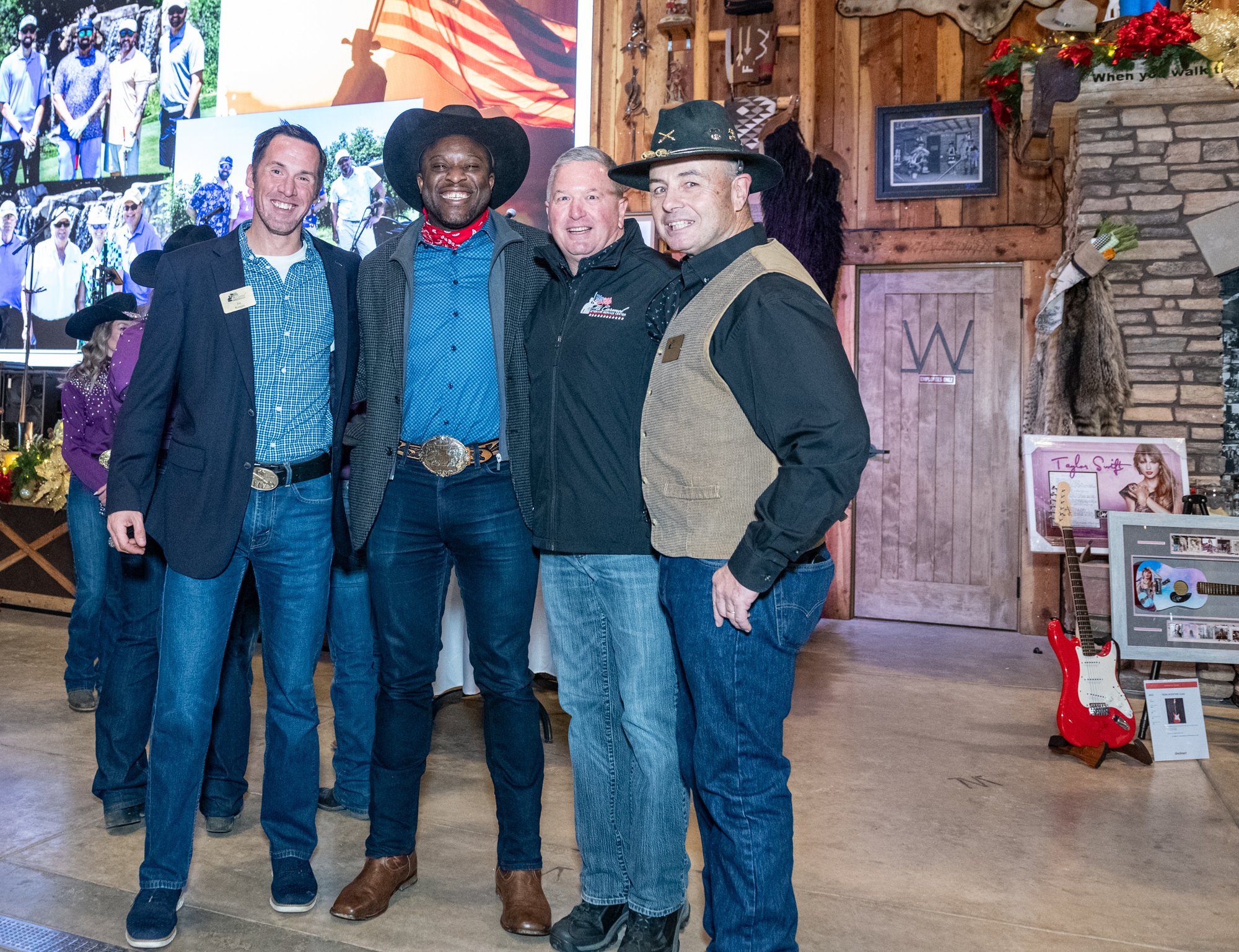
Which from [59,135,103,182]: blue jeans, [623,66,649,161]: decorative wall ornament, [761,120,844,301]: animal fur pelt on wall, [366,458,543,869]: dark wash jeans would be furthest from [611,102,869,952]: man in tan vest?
[59,135,103,182]: blue jeans

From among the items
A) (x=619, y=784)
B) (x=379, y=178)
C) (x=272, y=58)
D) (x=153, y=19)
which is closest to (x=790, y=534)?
(x=619, y=784)

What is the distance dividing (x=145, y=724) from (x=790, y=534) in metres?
2.18

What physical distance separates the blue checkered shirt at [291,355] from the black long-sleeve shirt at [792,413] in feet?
3.52

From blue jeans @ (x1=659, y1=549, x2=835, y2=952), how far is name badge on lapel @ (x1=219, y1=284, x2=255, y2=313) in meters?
1.20

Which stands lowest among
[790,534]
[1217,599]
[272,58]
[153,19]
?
[1217,599]

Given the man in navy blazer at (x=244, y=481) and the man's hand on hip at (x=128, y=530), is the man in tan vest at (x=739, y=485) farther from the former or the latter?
the man's hand on hip at (x=128, y=530)

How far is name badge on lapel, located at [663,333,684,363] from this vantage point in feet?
5.99

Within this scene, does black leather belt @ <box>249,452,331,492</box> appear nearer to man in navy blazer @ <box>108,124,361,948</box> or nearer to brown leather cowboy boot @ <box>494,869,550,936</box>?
man in navy blazer @ <box>108,124,361,948</box>

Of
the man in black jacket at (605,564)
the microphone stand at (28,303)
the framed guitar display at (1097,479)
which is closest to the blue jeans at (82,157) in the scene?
the microphone stand at (28,303)

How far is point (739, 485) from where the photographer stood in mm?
1748

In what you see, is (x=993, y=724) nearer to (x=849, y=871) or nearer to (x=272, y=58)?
(x=849, y=871)

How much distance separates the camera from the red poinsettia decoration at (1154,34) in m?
4.95

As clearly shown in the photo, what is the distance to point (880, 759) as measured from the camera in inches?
142

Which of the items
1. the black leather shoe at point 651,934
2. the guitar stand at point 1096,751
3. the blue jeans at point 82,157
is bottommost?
the guitar stand at point 1096,751
